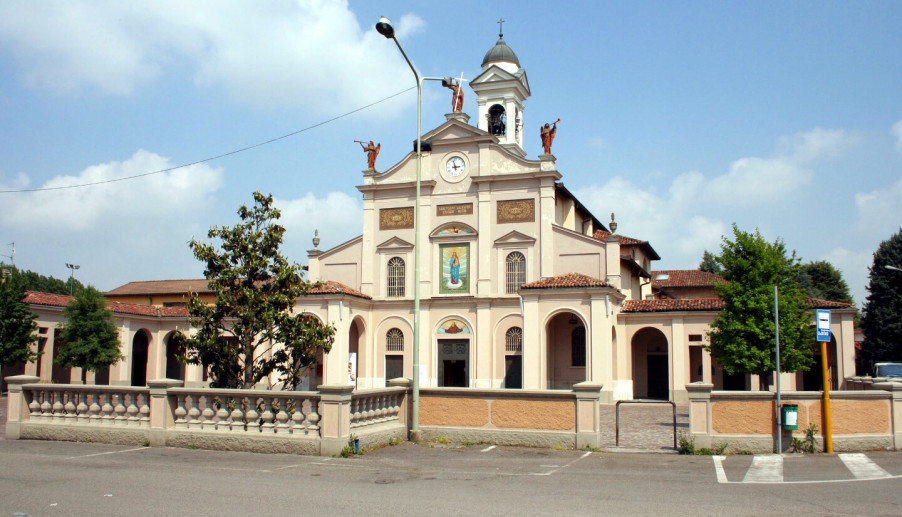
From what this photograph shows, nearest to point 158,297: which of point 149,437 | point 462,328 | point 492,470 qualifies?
point 462,328

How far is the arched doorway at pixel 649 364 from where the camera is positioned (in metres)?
38.8

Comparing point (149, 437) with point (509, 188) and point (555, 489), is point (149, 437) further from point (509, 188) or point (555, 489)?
point (509, 188)

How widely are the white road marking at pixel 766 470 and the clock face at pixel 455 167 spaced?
24.5m

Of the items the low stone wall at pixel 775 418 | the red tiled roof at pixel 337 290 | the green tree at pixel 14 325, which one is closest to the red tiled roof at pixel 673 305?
the red tiled roof at pixel 337 290

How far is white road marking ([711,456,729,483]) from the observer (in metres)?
11.9

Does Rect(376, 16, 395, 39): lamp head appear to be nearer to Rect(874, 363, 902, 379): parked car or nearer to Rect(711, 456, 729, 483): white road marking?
Rect(711, 456, 729, 483): white road marking

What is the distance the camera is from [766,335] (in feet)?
81.8

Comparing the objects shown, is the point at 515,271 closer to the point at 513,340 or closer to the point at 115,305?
the point at 513,340

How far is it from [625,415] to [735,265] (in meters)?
6.89

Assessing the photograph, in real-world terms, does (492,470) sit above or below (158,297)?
below

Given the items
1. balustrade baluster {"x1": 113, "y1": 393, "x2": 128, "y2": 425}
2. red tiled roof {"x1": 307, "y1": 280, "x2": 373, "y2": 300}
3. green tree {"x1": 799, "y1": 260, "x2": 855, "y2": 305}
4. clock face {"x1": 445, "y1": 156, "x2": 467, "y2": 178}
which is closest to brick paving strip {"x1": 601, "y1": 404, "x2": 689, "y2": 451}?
balustrade baluster {"x1": 113, "y1": 393, "x2": 128, "y2": 425}

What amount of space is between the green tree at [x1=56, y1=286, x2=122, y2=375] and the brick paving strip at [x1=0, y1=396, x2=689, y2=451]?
3807 mm

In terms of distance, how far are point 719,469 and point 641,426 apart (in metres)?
9.56

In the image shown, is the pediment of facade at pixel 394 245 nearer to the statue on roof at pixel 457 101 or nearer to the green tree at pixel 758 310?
the statue on roof at pixel 457 101
